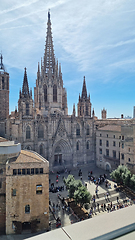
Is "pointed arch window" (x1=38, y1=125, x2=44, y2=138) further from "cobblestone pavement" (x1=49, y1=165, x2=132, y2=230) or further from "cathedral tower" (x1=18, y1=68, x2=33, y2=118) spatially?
"cobblestone pavement" (x1=49, y1=165, x2=132, y2=230)

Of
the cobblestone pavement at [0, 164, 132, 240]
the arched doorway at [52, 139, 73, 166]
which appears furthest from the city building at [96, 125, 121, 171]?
the arched doorway at [52, 139, 73, 166]

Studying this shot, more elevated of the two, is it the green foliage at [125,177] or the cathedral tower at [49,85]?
the cathedral tower at [49,85]

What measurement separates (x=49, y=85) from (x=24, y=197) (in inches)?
1330

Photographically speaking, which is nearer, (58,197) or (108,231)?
(108,231)

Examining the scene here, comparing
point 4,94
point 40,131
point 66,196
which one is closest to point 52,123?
point 40,131

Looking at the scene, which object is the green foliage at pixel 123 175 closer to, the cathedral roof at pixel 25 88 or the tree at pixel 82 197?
the tree at pixel 82 197

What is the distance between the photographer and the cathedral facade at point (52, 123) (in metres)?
40.3

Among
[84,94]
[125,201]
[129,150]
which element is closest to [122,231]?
[125,201]

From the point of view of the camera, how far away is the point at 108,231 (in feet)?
8.48

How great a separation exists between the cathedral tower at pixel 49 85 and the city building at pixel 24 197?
2667 centimetres

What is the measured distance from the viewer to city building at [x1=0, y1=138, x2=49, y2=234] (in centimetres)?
2045

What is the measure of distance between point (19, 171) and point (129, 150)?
78.7 ft

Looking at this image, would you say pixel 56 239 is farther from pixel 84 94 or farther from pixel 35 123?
pixel 84 94

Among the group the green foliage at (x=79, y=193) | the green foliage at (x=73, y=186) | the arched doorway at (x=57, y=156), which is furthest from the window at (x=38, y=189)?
Answer: the arched doorway at (x=57, y=156)
